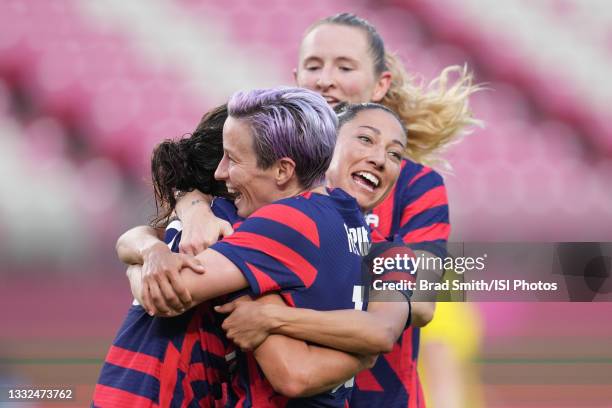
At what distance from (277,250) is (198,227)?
24 centimetres

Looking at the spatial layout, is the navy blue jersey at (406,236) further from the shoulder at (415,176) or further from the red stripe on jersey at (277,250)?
the red stripe on jersey at (277,250)

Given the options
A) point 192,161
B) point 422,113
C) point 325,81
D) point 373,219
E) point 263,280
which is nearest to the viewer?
point 263,280

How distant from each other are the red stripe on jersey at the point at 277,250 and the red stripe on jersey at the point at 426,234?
3.31ft

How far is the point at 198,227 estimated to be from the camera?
6.89ft

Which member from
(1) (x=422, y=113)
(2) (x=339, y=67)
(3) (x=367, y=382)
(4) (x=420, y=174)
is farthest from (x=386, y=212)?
(1) (x=422, y=113)

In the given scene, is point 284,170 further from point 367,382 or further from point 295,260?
point 367,382

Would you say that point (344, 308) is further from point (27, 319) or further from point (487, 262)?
point (27, 319)

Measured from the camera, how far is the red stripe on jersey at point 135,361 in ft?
6.73

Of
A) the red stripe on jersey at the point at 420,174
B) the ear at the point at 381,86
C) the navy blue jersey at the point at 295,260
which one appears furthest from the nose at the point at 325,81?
the navy blue jersey at the point at 295,260

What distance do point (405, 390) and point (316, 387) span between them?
969mm

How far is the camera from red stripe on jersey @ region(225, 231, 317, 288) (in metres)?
1.94

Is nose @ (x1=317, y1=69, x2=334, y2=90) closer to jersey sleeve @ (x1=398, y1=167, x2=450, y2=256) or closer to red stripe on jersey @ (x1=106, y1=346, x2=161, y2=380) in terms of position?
jersey sleeve @ (x1=398, y1=167, x2=450, y2=256)

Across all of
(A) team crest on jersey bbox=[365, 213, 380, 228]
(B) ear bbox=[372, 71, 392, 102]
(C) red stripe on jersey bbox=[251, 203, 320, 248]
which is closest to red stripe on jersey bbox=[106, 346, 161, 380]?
(C) red stripe on jersey bbox=[251, 203, 320, 248]

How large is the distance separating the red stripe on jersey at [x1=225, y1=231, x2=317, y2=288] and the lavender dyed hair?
0.64 feet
